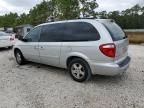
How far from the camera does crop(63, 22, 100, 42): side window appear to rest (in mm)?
5075

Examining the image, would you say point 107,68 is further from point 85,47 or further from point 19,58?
point 19,58

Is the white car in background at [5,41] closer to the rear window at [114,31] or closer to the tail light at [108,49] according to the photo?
the rear window at [114,31]

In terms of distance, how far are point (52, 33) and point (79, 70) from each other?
1546mm

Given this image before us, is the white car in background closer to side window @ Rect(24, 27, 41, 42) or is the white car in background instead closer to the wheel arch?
side window @ Rect(24, 27, 41, 42)

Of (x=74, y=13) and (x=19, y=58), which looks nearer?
(x=19, y=58)

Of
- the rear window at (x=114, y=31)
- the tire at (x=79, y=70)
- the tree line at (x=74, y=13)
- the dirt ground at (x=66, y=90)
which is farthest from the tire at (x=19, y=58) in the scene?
the tree line at (x=74, y=13)

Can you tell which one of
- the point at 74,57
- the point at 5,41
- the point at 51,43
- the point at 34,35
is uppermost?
the point at 34,35

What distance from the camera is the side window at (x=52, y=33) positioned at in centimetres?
592

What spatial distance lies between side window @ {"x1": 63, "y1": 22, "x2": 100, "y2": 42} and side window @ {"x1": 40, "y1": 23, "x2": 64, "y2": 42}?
219 mm

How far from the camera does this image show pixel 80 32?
5.36 metres

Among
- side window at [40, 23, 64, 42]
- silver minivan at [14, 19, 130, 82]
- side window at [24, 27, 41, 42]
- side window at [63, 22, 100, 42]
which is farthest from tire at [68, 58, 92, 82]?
side window at [24, 27, 41, 42]

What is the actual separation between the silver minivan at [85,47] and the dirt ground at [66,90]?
1.31 feet

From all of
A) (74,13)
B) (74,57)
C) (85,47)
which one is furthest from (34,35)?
(74,13)

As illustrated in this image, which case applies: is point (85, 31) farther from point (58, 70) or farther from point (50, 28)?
point (58, 70)
